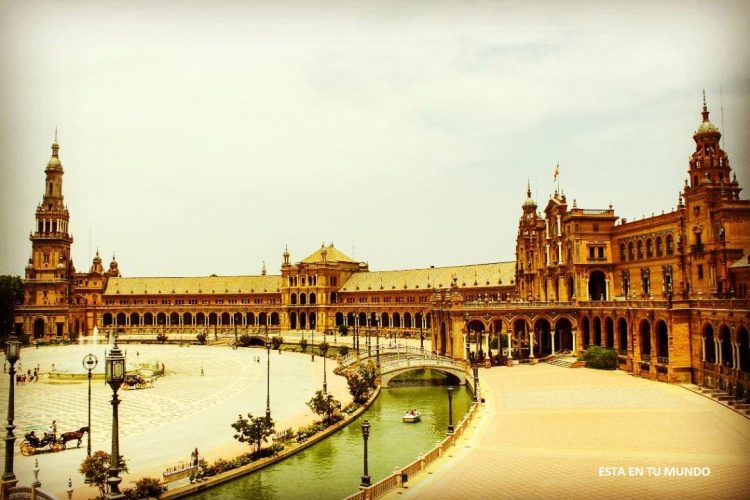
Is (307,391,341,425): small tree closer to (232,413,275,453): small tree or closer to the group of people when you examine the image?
(232,413,275,453): small tree

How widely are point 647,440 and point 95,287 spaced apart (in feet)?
447

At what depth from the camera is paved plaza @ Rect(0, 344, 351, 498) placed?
3753 cm

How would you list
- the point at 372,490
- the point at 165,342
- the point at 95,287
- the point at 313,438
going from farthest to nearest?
the point at 95,287, the point at 165,342, the point at 313,438, the point at 372,490

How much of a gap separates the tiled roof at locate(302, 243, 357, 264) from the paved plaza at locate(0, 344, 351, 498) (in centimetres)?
4616

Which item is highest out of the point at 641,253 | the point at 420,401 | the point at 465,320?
the point at 641,253

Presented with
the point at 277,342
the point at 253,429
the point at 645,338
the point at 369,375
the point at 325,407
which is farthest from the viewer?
the point at 277,342

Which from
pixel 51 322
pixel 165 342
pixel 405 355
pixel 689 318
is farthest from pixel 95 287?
pixel 689 318

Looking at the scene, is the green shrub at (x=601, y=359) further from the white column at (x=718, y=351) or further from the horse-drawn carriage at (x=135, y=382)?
the horse-drawn carriage at (x=135, y=382)

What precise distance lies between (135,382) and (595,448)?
50285 millimetres

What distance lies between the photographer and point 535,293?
90.9 metres

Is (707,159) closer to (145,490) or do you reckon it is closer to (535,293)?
(535,293)

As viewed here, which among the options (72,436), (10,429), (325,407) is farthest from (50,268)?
(10,429)

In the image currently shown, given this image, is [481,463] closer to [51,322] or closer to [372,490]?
[372,490]

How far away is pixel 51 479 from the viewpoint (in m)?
33.7
